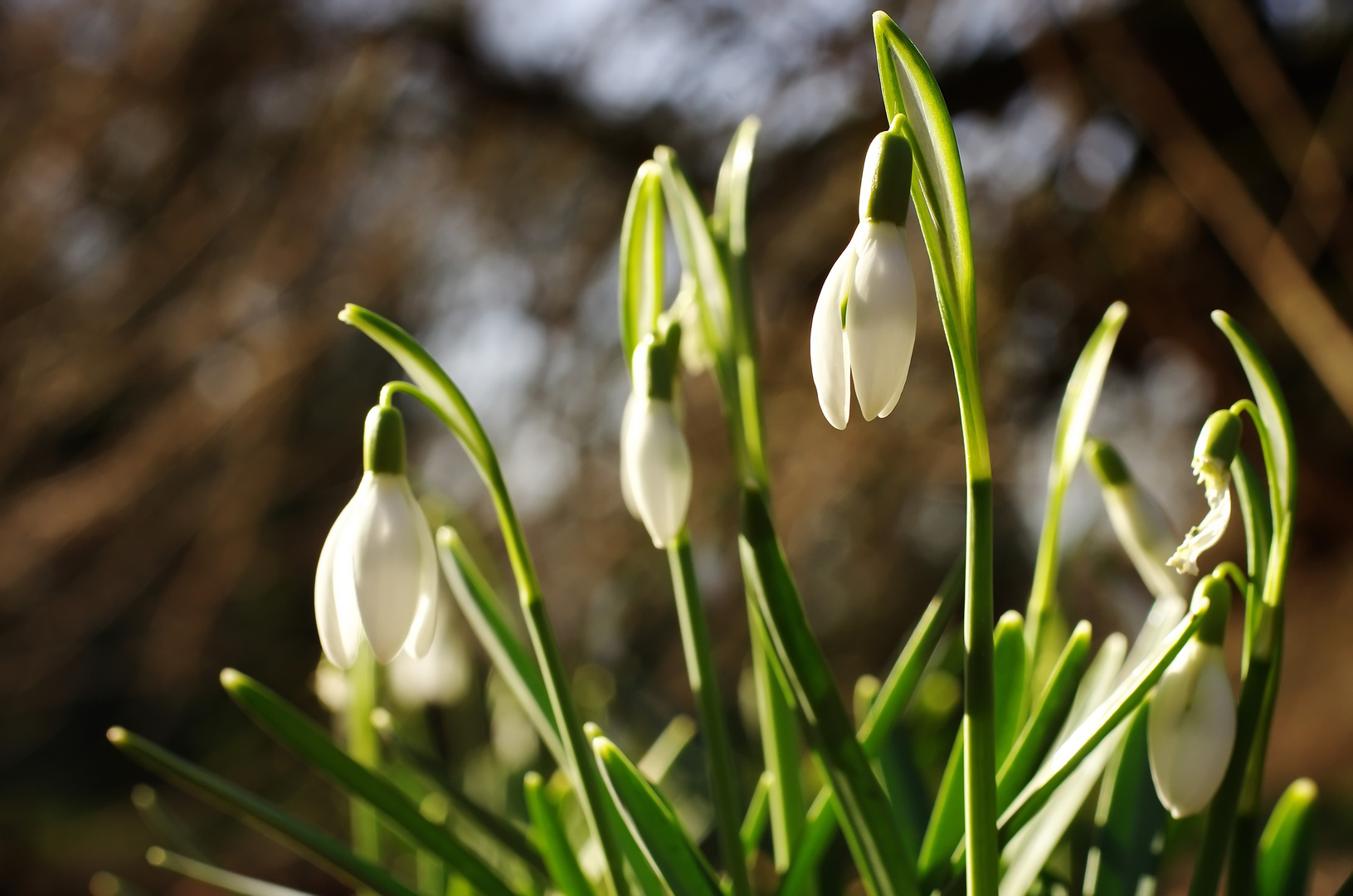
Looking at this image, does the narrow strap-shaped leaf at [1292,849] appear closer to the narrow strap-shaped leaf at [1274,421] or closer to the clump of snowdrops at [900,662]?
the clump of snowdrops at [900,662]

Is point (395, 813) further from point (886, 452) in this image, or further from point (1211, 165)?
point (886, 452)

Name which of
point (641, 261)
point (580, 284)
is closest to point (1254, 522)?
point (641, 261)

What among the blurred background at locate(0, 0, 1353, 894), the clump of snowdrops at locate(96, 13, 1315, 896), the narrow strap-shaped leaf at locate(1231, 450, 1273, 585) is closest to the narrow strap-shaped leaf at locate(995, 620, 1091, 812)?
the clump of snowdrops at locate(96, 13, 1315, 896)

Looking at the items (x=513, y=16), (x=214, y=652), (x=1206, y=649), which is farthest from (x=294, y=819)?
(x=214, y=652)

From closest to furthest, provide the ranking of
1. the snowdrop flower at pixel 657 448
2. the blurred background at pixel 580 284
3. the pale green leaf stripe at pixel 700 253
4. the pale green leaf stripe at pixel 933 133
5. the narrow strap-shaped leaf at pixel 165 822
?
the pale green leaf stripe at pixel 933 133 → the snowdrop flower at pixel 657 448 → the pale green leaf stripe at pixel 700 253 → the narrow strap-shaped leaf at pixel 165 822 → the blurred background at pixel 580 284

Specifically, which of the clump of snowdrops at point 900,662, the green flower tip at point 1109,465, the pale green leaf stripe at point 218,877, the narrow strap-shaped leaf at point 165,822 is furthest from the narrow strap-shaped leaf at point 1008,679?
the narrow strap-shaped leaf at point 165,822

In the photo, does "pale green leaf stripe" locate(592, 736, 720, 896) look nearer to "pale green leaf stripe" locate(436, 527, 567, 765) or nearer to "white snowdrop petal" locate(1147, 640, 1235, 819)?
"pale green leaf stripe" locate(436, 527, 567, 765)
